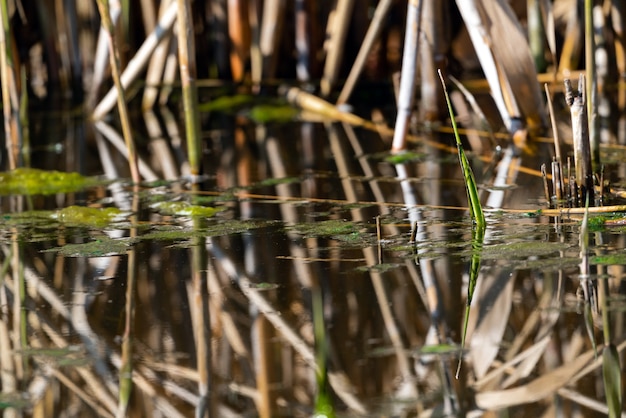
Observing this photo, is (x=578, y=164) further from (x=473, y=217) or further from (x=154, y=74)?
(x=154, y=74)

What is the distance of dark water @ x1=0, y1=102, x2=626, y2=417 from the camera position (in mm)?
1962

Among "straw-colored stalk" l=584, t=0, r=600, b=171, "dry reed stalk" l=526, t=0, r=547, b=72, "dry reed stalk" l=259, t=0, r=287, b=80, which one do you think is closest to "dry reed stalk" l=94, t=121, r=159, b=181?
"dry reed stalk" l=259, t=0, r=287, b=80

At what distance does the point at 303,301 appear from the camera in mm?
2508

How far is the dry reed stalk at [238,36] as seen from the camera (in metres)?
6.80

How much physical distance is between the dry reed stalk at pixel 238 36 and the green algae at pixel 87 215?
10.8 ft

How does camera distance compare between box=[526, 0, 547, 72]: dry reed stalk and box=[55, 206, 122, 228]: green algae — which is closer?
box=[55, 206, 122, 228]: green algae

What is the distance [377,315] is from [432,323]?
137 mm

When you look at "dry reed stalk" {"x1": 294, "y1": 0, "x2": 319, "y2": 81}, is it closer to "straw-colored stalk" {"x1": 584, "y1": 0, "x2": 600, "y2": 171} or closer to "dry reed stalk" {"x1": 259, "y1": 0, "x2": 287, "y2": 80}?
"dry reed stalk" {"x1": 259, "y1": 0, "x2": 287, "y2": 80}

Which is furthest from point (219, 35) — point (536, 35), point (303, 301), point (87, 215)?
point (303, 301)

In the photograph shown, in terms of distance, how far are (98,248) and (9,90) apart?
1.29 m

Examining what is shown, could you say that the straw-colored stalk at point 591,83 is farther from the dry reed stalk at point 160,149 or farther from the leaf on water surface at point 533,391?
the dry reed stalk at point 160,149

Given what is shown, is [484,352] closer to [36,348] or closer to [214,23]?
[36,348]

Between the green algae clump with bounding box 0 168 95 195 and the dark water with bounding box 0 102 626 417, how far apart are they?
177 millimetres

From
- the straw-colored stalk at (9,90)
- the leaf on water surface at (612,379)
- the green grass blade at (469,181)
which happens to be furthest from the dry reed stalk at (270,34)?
the leaf on water surface at (612,379)
